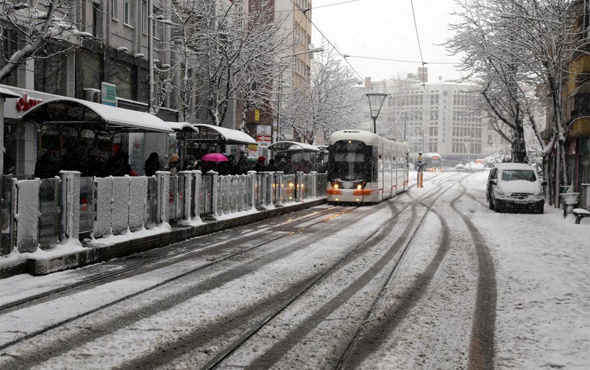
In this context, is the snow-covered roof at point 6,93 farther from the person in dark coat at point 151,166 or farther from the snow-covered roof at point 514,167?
the snow-covered roof at point 514,167

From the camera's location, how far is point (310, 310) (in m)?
7.04

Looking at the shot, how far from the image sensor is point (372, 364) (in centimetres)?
A: 515

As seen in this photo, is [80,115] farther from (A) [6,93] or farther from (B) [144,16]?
(B) [144,16]

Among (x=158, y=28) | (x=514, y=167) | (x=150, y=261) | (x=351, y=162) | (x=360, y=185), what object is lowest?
(x=150, y=261)

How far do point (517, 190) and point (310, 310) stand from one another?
18387 mm

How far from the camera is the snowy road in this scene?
5.34m

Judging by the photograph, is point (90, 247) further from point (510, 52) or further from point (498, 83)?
point (498, 83)

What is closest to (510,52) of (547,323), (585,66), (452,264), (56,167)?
(585,66)

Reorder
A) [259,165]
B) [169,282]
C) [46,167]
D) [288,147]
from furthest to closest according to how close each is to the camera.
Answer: [288,147]
[259,165]
[46,167]
[169,282]

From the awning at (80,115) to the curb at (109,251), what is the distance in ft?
10.2

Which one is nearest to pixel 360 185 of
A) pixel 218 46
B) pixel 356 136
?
pixel 356 136

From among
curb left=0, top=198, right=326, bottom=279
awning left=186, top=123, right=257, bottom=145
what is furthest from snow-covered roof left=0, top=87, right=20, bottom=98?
awning left=186, top=123, right=257, bottom=145

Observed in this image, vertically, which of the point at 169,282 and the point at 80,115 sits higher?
the point at 80,115

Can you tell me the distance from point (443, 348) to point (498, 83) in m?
30.4
